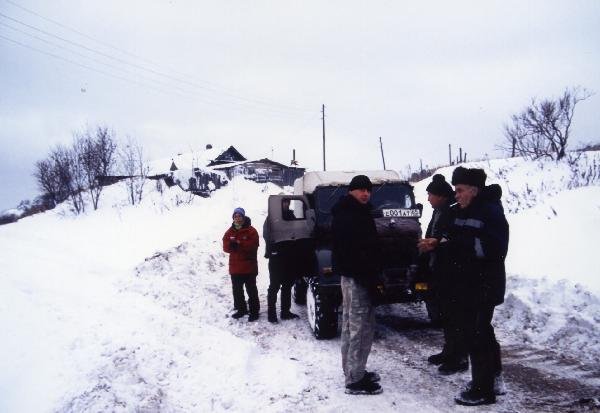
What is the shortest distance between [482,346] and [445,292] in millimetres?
795

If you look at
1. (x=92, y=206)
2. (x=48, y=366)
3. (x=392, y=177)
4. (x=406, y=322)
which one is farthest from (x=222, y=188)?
(x=48, y=366)

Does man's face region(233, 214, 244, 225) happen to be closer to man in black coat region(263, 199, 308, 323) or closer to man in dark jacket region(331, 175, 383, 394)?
man in black coat region(263, 199, 308, 323)

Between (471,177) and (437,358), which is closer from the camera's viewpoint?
(471,177)

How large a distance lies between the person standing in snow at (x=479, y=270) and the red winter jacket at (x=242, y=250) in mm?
3831

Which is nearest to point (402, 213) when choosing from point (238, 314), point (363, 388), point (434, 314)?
point (434, 314)

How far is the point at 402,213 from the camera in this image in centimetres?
651

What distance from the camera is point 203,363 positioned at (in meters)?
4.83

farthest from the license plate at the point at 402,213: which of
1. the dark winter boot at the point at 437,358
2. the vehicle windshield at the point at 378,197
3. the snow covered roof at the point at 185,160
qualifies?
the snow covered roof at the point at 185,160

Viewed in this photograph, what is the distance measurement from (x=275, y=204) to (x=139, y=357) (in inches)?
136

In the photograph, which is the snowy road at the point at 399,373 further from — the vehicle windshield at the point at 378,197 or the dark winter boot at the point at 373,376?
the vehicle windshield at the point at 378,197

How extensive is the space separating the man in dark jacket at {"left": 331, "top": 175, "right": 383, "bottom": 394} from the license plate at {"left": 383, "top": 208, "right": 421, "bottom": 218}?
231cm

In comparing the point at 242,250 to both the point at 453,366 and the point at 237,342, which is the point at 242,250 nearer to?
the point at 237,342

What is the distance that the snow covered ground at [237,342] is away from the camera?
3.78m

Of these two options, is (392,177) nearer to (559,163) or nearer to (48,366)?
(48,366)
